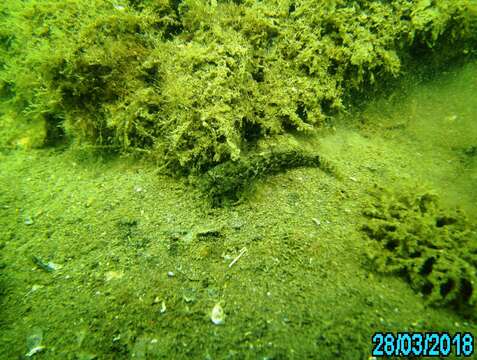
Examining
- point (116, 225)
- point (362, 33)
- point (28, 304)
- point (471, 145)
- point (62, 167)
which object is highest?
point (362, 33)

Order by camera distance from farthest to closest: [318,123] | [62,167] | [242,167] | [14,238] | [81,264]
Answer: [318,123], [62,167], [242,167], [14,238], [81,264]

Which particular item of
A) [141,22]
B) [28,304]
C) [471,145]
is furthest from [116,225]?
[471,145]

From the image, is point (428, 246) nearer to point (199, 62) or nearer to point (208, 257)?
point (208, 257)

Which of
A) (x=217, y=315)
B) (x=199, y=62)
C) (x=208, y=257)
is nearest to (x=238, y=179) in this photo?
(x=208, y=257)

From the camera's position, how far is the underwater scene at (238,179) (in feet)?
6.21

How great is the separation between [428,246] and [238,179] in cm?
196

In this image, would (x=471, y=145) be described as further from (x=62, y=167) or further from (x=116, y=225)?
(x=62, y=167)

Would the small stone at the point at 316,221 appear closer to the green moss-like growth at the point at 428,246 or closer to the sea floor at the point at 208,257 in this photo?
the sea floor at the point at 208,257

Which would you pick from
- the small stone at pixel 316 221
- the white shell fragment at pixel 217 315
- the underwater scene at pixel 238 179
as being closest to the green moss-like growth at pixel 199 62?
the underwater scene at pixel 238 179

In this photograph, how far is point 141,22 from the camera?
288 centimetres

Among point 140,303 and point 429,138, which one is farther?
point 429,138

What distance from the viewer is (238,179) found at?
2.67m

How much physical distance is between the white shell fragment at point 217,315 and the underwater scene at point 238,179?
0.02m

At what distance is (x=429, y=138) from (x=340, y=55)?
6.03 ft
